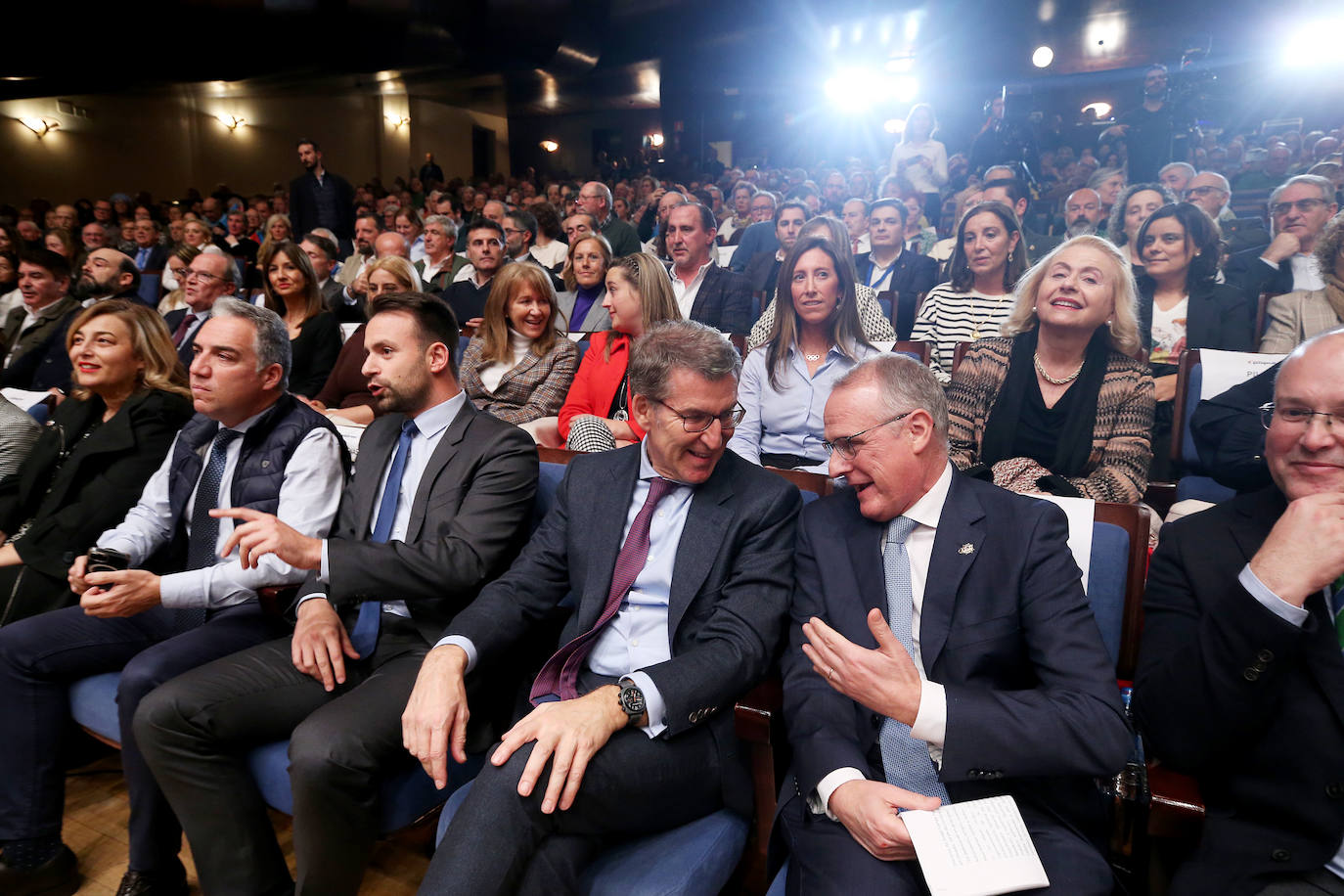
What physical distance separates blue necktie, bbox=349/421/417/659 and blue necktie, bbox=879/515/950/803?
1014 millimetres

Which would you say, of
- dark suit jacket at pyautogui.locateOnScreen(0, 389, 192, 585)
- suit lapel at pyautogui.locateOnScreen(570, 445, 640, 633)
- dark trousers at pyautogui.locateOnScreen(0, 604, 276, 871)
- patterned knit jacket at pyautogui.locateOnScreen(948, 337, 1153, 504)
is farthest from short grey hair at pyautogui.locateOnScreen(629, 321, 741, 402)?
dark suit jacket at pyautogui.locateOnScreen(0, 389, 192, 585)

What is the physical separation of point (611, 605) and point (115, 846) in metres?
1.38

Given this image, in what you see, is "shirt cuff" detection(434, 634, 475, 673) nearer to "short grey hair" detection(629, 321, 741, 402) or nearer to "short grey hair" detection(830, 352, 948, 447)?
"short grey hair" detection(629, 321, 741, 402)

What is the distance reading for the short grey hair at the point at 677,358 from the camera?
4.67 ft

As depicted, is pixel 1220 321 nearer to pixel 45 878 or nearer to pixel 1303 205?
pixel 1303 205

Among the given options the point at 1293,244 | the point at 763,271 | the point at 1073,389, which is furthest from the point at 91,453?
the point at 1293,244

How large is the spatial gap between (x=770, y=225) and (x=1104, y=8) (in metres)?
9.51

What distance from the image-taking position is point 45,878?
1.61m

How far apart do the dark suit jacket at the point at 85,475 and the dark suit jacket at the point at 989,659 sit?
1.75 meters

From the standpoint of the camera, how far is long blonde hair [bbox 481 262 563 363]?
116 inches

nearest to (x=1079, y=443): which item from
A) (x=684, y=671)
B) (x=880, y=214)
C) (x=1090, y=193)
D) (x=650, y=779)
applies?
(x=684, y=671)

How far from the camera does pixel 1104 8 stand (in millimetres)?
10984

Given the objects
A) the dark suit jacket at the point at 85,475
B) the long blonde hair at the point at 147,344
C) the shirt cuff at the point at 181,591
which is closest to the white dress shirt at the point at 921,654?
the shirt cuff at the point at 181,591

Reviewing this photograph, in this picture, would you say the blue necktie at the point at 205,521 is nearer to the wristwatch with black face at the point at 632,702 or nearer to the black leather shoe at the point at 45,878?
the black leather shoe at the point at 45,878
